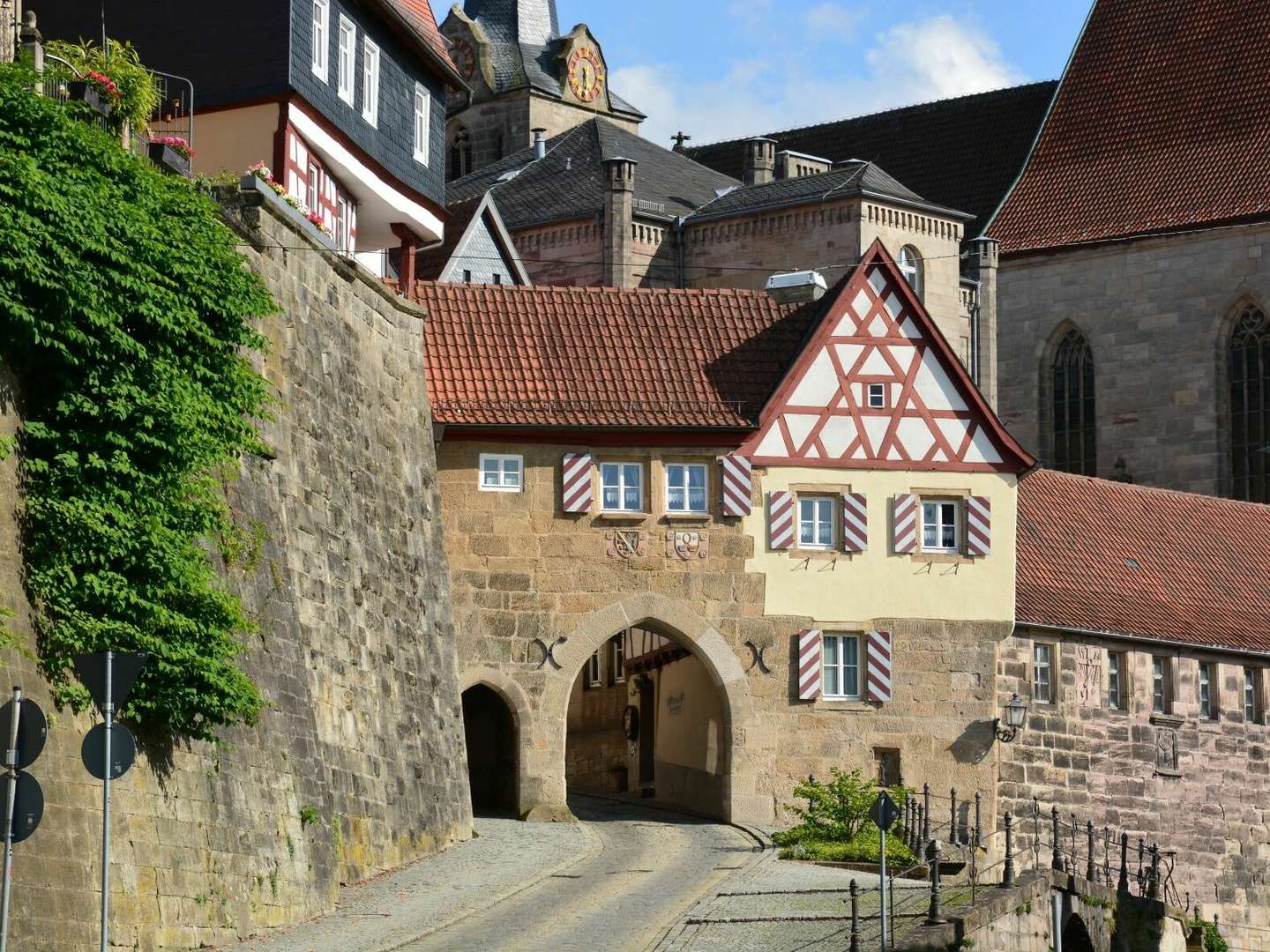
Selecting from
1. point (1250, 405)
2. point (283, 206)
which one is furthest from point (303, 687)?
point (1250, 405)

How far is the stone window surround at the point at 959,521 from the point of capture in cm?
3806

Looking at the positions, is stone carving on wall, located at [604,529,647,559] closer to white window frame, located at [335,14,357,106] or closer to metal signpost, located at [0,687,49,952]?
white window frame, located at [335,14,357,106]

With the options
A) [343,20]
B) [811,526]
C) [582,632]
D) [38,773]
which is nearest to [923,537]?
[811,526]

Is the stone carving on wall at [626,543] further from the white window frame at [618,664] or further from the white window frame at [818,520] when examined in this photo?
the white window frame at [618,664]

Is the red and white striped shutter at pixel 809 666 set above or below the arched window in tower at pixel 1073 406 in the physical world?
below

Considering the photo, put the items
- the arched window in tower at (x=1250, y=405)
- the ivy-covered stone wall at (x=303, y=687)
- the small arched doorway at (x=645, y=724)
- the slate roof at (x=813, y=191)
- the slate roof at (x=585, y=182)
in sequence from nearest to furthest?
the ivy-covered stone wall at (x=303, y=687) < the small arched doorway at (x=645, y=724) < the slate roof at (x=813, y=191) < the slate roof at (x=585, y=182) < the arched window in tower at (x=1250, y=405)

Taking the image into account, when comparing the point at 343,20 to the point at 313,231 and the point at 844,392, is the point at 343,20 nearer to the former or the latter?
the point at 313,231

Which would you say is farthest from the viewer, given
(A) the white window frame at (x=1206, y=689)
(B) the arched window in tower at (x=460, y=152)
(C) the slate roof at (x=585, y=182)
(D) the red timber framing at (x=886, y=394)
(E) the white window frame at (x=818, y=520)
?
(B) the arched window in tower at (x=460, y=152)

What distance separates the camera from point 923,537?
38.2m

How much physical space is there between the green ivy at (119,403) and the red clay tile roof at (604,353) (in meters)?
12.3

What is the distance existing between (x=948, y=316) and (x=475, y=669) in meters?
25.7

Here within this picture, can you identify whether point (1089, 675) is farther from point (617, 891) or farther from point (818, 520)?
point (617, 891)

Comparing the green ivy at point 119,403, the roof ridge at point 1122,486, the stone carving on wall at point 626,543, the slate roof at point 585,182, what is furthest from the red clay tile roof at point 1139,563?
the green ivy at point 119,403

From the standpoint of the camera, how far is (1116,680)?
1645 inches
